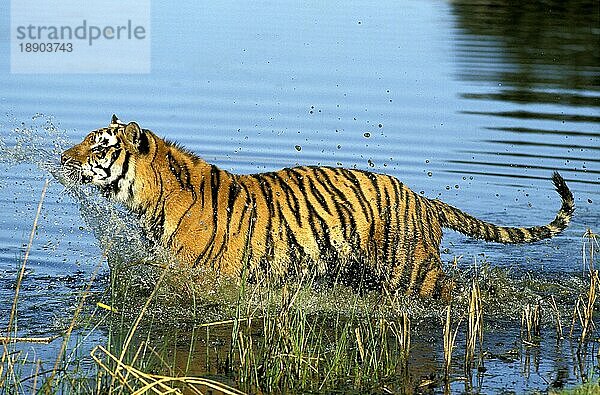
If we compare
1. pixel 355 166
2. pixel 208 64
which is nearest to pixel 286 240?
pixel 355 166

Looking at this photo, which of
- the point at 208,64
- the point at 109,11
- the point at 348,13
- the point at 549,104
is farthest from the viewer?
the point at 348,13

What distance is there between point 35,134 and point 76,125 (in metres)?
1.05

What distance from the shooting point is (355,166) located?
36.9 ft

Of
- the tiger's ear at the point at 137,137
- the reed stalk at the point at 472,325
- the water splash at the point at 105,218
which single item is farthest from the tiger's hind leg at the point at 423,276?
the tiger's ear at the point at 137,137

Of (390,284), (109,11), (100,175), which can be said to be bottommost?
(390,284)

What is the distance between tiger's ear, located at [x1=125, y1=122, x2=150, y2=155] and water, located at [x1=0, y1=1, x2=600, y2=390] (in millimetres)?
599

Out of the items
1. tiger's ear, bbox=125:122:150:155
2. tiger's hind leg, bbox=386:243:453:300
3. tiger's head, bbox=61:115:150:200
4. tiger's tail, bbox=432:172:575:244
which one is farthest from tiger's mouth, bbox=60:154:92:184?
tiger's tail, bbox=432:172:575:244

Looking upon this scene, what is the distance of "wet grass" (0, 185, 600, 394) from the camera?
5.57 meters

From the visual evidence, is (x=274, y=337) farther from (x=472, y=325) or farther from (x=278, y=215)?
(x=278, y=215)

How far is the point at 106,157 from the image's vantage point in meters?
7.16

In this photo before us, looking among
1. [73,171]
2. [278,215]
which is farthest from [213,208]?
[73,171]

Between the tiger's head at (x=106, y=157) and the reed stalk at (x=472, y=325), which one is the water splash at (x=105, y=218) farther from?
the reed stalk at (x=472, y=325)

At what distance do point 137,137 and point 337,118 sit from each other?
6.52 metres

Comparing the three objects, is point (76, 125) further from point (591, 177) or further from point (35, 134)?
point (591, 177)
